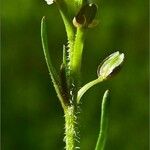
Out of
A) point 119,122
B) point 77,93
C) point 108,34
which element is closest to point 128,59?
point 108,34

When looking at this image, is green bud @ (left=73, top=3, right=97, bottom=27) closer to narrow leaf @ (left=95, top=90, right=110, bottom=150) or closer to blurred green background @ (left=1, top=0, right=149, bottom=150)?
narrow leaf @ (left=95, top=90, right=110, bottom=150)

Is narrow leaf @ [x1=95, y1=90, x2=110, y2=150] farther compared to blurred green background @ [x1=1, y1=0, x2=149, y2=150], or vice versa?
blurred green background @ [x1=1, y1=0, x2=149, y2=150]

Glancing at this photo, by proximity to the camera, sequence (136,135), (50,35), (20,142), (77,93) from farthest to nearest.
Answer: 1. (50,35)
2. (136,135)
3. (20,142)
4. (77,93)

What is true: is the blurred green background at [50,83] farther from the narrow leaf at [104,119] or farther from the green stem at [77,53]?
the green stem at [77,53]

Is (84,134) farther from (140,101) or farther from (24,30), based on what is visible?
(24,30)

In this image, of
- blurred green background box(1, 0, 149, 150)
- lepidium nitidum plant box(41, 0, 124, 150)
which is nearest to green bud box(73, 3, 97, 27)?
lepidium nitidum plant box(41, 0, 124, 150)

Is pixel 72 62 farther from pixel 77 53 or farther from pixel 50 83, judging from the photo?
pixel 50 83
